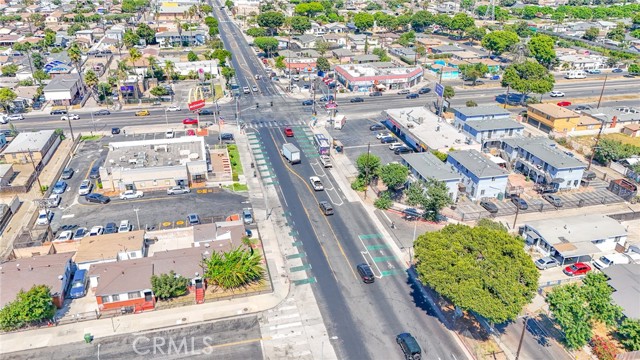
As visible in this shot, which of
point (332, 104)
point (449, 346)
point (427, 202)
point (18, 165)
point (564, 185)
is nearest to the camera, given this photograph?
point (449, 346)

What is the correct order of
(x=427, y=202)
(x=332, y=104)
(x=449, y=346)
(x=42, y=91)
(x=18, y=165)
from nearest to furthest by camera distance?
(x=449, y=346) → (x=427, y=202) → (x=18, y=165) → (x=332, y=104) → (x=42, y=91)

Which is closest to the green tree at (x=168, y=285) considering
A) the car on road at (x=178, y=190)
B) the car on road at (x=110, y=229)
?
the car on road at (x=110, y=229)

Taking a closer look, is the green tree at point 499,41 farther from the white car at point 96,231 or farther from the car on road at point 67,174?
the white car at point 96,231

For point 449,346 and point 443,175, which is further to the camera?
point 443,175

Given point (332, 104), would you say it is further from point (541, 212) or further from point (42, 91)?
point (42, 91)

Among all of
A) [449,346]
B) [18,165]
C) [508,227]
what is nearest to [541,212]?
[508,227]

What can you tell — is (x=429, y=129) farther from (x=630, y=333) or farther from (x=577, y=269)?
(x=630, y=333)
